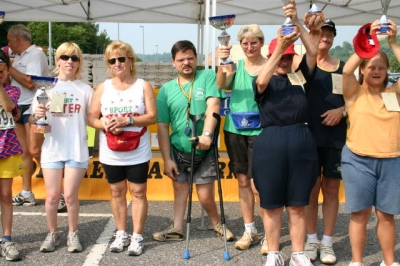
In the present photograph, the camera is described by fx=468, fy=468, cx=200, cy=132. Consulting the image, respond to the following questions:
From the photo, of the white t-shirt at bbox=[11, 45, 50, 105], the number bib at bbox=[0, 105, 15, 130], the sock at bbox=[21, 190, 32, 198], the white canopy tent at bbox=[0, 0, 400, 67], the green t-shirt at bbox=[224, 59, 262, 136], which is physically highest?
the white canopy tent at bbox=[0, 0, 400, 67]

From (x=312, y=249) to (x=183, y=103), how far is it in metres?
1.75

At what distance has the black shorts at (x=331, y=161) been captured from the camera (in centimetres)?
408

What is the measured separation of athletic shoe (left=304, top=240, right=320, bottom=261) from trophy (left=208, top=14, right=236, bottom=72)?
1.71 m

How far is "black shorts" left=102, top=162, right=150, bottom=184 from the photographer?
4148 millimetres

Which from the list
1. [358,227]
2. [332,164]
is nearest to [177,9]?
[332,164]

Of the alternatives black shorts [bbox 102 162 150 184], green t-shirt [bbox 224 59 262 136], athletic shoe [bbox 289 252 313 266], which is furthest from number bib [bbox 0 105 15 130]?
athletic shoe [bbox 289 252 313 266]

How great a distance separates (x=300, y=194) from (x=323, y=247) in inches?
32.4

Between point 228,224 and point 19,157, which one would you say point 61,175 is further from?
point 228,224

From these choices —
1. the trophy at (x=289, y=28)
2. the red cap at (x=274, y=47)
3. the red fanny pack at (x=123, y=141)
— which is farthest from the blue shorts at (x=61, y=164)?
the trophy at (x=289, y=28)

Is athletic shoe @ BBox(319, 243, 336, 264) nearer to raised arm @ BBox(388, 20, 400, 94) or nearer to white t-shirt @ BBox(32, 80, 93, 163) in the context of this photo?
raised arm @ BBox(388, 20, 400, 94)

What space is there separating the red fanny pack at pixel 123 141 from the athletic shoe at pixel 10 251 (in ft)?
3.94

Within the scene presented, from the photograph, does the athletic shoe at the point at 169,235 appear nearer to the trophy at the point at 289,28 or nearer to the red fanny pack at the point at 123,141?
the red fanny pack at the point at 123,141

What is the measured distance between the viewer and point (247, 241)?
434 centimetres

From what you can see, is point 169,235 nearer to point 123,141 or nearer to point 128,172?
point 128,172
